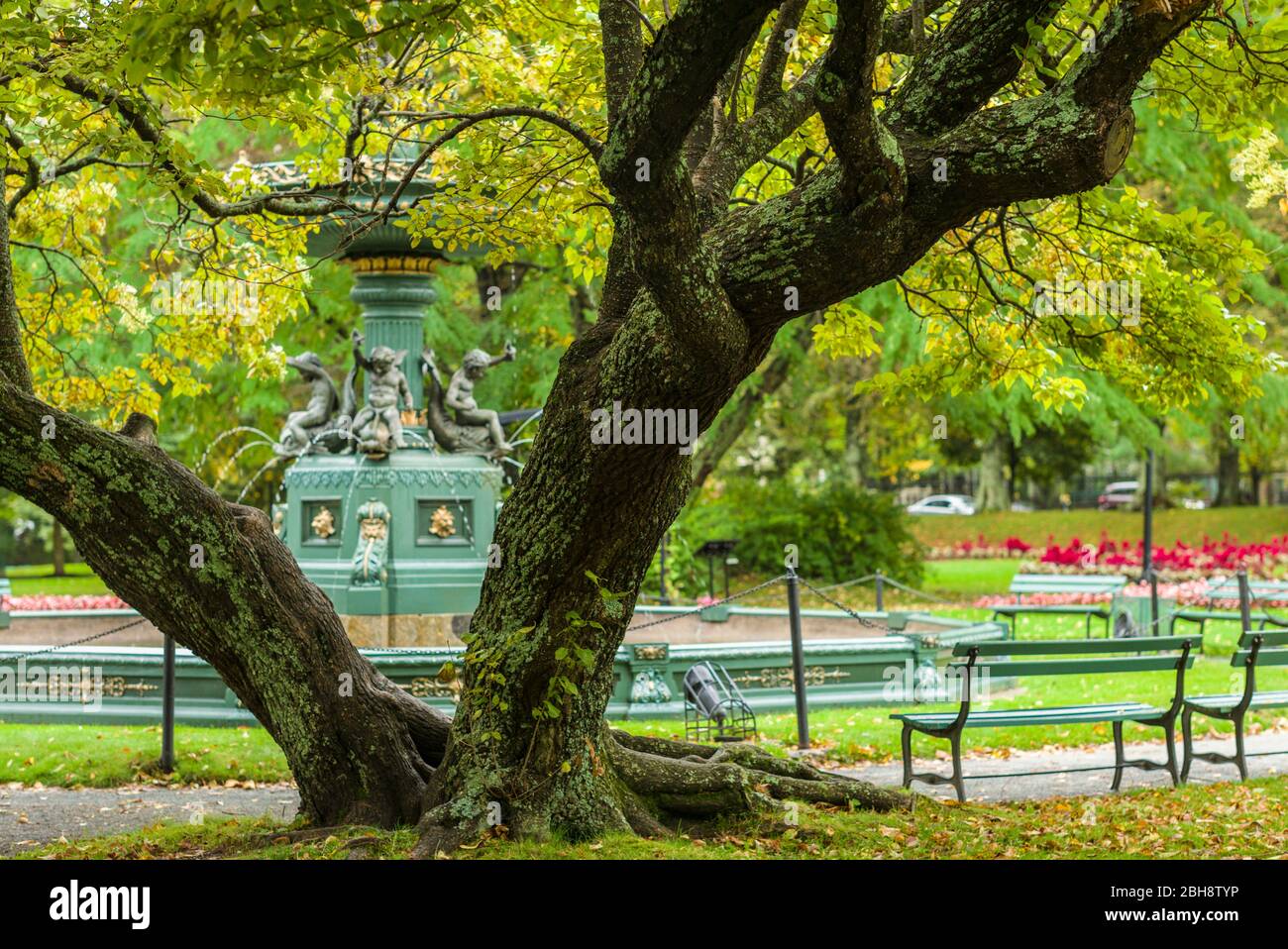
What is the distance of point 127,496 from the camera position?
699 cm

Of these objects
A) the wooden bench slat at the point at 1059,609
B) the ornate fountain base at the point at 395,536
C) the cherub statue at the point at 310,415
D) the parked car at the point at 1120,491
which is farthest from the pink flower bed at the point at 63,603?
the parked car at the point at 1120,491

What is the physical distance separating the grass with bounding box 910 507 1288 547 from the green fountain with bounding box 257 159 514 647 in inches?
850

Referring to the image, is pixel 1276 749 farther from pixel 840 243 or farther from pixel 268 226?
pixel 268 226

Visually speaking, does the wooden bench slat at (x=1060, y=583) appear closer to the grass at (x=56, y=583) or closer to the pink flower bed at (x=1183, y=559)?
the pink flower bed at (x=1183, y=559)

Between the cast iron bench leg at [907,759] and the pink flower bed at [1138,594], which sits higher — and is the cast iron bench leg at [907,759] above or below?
below

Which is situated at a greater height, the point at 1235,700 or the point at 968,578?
the point at 1235,700

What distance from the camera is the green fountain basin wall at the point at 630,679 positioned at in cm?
1185

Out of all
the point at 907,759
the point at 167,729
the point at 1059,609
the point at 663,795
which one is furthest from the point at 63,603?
the point at 663,795

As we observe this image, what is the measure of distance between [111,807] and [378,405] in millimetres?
5712

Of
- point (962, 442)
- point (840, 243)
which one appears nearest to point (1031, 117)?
point (840, 243)

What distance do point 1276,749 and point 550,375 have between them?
1388 centimetres

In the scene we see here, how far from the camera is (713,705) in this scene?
435 inches

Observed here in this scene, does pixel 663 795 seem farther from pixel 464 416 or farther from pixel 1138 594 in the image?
pixel 1138 594

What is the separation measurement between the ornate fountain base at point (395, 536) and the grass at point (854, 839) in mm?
5720
